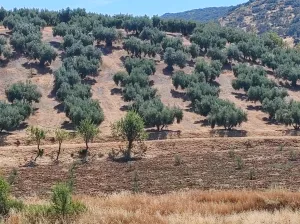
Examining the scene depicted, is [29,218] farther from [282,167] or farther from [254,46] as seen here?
[254,46]

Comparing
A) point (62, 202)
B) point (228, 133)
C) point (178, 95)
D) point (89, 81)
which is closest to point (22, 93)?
point (89, 81)

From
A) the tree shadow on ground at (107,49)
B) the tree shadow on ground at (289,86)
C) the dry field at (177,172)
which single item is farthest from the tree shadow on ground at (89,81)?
the tree shadow on ground at (289,86)

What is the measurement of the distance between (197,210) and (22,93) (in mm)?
66501

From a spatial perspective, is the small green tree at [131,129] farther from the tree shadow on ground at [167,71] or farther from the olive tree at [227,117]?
the tree shadow on ground at [167,71]

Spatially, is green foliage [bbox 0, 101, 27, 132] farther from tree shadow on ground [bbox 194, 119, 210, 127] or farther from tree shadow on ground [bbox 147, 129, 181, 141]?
tree shadow on ground [bbox 194, 119, 210, 127]

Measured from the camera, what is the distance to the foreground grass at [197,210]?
46.6 ft

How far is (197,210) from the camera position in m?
16.4

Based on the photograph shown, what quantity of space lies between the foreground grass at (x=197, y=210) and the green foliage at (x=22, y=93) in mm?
62342

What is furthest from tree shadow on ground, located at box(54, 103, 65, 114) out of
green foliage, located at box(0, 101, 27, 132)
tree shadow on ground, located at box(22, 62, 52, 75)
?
tree shadow on ground, located at box(22, 62, 52, 75)

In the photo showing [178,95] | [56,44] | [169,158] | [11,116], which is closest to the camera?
[169,158]

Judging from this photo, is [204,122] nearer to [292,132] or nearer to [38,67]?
[292,132]

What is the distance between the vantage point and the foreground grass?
1420cm

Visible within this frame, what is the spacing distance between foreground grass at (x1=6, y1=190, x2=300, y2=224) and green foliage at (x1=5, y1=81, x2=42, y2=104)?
205 ft

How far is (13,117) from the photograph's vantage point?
62.4 metres
